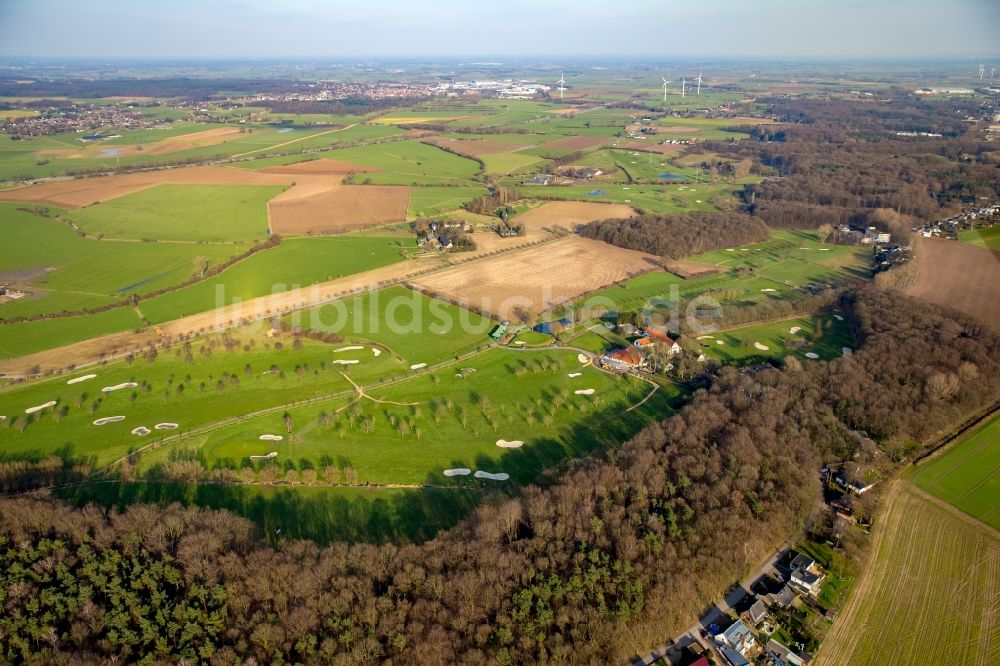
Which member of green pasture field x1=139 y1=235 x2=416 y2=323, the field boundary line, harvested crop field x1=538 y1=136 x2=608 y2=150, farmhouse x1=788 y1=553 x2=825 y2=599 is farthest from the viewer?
harvested crop field x1=538 y1=136 x2=608 y2=150

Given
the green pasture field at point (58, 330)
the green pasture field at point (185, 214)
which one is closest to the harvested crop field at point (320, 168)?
the green pasture field at point (185, 214)

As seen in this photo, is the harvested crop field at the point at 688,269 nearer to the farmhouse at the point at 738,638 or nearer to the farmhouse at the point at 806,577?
the farmhouse at the point at 806,577

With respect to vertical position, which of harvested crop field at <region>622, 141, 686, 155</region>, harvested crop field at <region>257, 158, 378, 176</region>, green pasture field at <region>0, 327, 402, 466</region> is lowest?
green pasture field at <region>0, 327, 402, 466</region>

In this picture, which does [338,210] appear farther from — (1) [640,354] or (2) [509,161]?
(1) [640,354]

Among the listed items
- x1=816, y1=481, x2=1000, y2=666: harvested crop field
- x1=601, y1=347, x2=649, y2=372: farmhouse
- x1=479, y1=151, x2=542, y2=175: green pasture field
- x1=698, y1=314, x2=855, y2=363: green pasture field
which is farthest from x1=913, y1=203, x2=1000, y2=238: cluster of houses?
x1=479, y1=151, x2=542, y2=175: green pasture field

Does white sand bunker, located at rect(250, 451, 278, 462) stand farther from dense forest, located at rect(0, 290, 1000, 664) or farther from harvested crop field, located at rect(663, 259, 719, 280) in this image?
harvested crop field, located at rect(663, 259, 719, 280)

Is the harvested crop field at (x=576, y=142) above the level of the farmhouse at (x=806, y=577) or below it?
above
